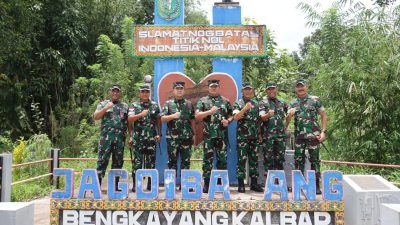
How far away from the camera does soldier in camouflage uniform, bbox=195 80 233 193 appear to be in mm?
5531

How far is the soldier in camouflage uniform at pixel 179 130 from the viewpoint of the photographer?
18.4 feet

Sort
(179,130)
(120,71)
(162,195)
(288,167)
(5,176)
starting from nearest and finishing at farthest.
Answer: (162,195)
(179,130)
(5,176)
(288,167)
(120,71)

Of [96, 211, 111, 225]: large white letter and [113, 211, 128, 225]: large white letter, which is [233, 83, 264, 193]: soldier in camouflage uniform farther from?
[96, 211, 111, 225]: large white letter

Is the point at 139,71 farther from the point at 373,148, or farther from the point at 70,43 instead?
the point at 373,148

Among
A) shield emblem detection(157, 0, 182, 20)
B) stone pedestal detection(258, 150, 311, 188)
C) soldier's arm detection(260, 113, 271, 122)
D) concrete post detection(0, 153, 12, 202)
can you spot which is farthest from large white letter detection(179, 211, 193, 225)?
shield emblem detection(157, 0, 182, 20)

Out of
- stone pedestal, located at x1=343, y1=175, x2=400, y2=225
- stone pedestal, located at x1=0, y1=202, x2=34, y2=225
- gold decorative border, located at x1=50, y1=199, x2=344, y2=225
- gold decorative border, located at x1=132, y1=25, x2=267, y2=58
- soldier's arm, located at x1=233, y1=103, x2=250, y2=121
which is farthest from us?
gold decorative border, located at x1=132, y1=25, x2=267, y2=58

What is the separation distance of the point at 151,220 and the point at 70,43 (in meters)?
11.5

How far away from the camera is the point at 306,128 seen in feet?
18.0

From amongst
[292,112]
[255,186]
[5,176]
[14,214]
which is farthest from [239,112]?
[5,176]

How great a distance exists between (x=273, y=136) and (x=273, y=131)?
0.07 meters

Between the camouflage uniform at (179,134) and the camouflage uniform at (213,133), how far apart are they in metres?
0.21

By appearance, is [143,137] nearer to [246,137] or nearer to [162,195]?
[162,195]

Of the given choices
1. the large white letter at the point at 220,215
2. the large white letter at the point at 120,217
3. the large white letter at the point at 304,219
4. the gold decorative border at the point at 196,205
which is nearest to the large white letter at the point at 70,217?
the gold decorative border at the point at 196,205

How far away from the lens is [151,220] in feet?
15.3
